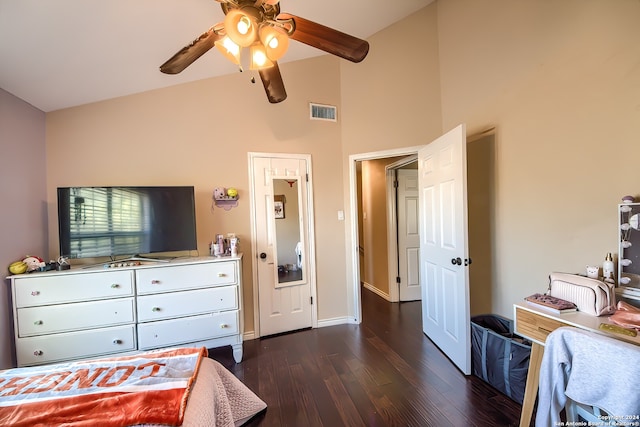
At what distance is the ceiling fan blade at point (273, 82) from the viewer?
157cm

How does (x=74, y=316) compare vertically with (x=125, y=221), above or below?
below

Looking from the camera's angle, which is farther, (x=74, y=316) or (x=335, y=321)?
(x=335, y=321)

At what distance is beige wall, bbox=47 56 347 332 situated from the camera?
226 cm

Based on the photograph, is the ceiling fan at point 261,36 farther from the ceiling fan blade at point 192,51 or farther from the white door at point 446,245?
the white door at point 446,245

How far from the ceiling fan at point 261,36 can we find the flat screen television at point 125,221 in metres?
1.19

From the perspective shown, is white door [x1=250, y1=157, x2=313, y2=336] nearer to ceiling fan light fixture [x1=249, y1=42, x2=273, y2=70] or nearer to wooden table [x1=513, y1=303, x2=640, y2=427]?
ceiling fan light fixture [x1=249, y1=42, x2=273, y2=70]

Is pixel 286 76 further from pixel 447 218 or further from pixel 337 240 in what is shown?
pixel 447 218

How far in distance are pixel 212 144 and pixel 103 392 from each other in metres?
2.17

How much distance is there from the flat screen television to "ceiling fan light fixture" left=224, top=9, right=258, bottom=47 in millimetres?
1515

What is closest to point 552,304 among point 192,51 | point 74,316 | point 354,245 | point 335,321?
point 354,245

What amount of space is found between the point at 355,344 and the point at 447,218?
1559 millimetres

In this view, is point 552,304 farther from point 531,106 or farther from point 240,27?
point 240,27

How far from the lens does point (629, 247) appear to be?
128 centimetres

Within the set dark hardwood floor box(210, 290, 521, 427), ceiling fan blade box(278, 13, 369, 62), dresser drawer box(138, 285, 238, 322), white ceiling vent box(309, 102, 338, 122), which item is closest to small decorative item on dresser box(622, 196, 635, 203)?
dark hardwood floor box(210, 290, 521, 427)
